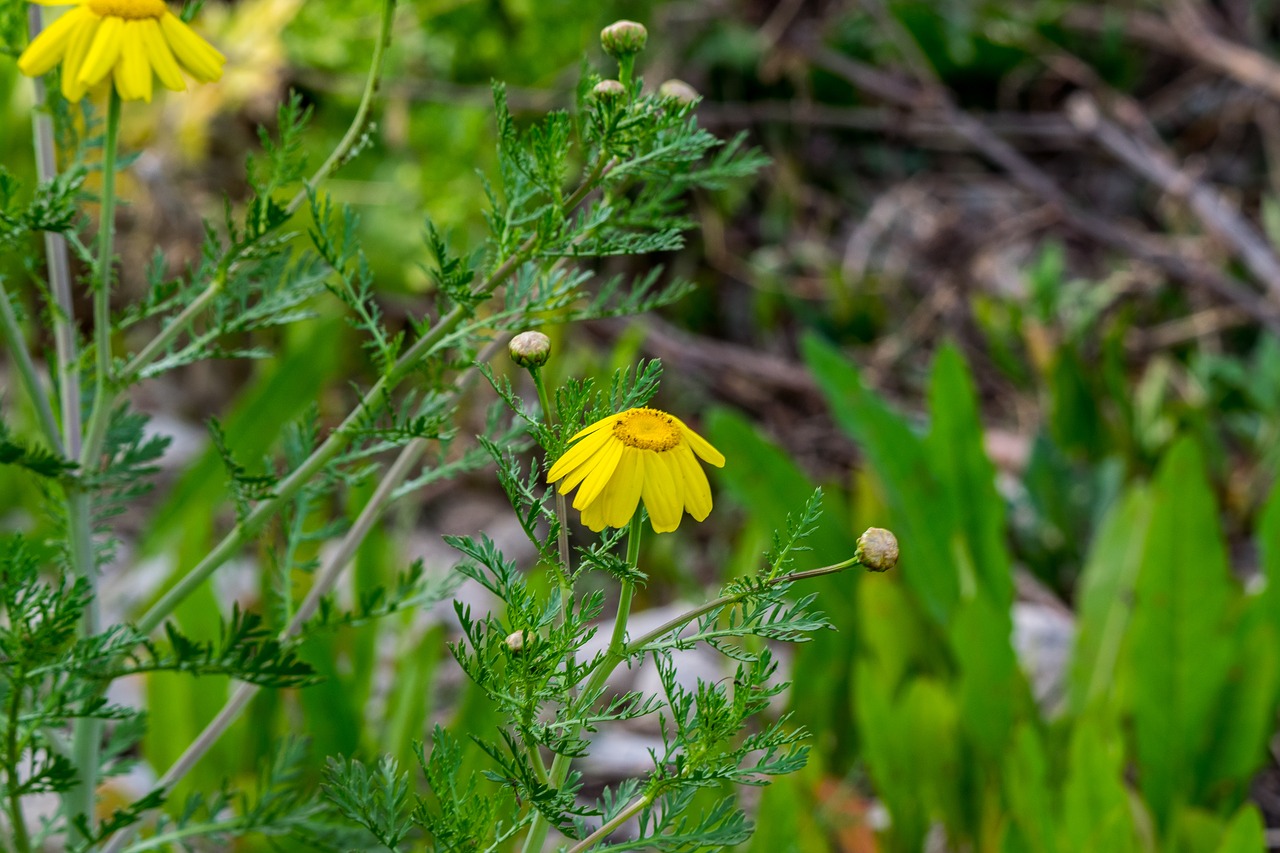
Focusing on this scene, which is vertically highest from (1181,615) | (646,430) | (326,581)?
(646,430)

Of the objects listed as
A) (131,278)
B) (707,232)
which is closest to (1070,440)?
(707,232)

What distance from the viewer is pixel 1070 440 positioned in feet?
7.45

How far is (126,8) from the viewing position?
0.65 m

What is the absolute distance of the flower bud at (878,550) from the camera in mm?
531

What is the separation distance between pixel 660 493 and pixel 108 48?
398mm

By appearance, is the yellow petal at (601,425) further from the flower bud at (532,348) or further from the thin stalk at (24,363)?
the thin stalk at (24,363)

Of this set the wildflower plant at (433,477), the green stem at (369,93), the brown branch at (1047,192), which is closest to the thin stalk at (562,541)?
the wildflower plant at (433,477)

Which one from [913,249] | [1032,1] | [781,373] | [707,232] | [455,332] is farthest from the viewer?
[1032,1]

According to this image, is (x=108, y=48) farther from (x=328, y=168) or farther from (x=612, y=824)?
(x=612, y=824)

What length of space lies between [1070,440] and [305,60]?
6.79ft

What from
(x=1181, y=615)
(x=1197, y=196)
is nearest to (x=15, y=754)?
(x=1181, y=615)

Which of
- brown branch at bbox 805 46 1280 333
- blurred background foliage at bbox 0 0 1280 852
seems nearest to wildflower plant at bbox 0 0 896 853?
blurred background foliage at bbox 0 0 1280 852

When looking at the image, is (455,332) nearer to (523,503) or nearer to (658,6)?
(523,503)

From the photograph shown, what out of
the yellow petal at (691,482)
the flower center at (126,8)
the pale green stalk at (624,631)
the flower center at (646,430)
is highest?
the flower center at (126,8)
